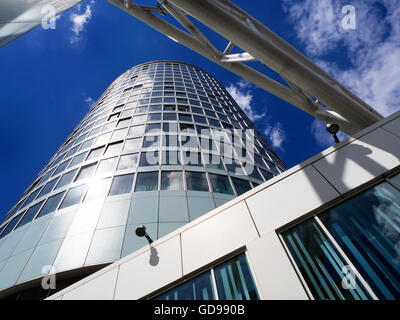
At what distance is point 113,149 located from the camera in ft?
60.1

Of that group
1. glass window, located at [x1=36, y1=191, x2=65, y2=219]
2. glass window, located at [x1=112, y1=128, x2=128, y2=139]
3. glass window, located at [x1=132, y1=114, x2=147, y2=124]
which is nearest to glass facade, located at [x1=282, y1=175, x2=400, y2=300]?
glass window, located at [x1=36, y1=191, x2=65, y2=219]

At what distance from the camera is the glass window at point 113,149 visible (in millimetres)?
17763

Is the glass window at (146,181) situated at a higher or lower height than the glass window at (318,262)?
higher

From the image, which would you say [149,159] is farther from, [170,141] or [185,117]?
[185,117]

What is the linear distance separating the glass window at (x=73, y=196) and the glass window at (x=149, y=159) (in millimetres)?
4047

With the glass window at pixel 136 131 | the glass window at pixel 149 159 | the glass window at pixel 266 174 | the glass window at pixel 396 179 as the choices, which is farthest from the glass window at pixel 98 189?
the glass window at pixel 396 179

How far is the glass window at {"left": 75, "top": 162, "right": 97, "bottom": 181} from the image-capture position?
1617 centimetres

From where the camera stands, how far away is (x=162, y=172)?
15.2m

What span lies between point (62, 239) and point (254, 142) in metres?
18.7

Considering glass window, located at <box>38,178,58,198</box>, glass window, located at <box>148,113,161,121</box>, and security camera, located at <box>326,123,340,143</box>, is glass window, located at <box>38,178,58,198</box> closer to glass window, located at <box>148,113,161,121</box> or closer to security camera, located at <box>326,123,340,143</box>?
glass window, located at <box>148,113,161,121</box>

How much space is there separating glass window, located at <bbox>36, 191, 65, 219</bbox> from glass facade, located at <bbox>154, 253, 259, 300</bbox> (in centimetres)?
1182

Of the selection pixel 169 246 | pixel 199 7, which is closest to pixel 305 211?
pixel 169 246

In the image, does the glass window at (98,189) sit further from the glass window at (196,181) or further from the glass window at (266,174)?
the glass window at (266,174)
